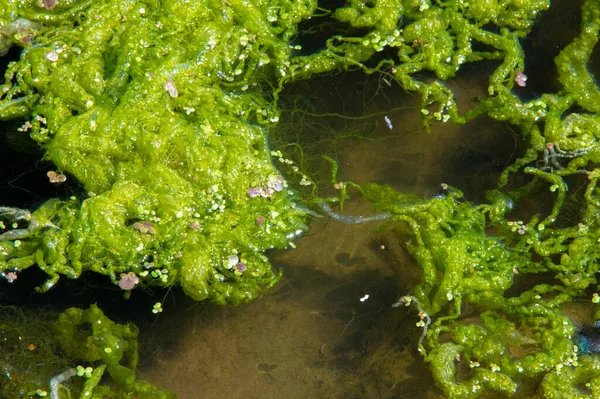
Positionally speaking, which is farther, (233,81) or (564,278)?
(233,81)

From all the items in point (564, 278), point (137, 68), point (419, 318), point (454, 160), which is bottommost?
point (419, 318)

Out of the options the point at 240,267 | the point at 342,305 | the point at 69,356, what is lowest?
the point at 69,356

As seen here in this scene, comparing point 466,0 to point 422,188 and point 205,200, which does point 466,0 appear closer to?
point 422,188

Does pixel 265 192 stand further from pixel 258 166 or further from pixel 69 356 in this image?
pixel 69 356

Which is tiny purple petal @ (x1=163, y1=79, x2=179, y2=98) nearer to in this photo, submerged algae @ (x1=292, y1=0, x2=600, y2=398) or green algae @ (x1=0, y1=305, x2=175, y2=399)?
submerged algae @ (x1=292, y1=0, x2=600, y2=398)

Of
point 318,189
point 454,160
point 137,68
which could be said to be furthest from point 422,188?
point 137,68

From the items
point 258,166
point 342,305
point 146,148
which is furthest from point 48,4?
point 342,305

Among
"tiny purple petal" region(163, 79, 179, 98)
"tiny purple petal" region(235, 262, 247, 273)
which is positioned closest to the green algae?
"tiny purple petal" region(235, 262, 247, 273)
